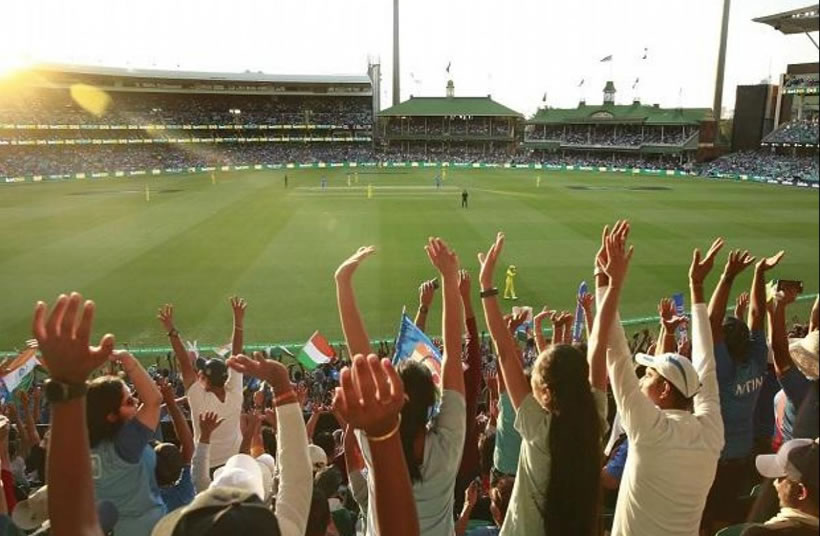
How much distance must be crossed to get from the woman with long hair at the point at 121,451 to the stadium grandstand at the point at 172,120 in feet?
202

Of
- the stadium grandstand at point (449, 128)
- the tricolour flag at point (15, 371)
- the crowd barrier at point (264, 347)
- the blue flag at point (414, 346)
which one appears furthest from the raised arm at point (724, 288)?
the stadium grandstand at point (449, 128)

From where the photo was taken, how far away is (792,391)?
423 cm

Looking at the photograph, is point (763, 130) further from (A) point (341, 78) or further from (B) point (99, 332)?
(B) point (99, 332)

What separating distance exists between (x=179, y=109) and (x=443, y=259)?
86672mm

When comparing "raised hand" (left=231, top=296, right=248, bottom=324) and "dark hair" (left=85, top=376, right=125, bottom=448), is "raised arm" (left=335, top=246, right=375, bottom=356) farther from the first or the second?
"raised hand" (left=231, top=296, right=248, bottom=324)

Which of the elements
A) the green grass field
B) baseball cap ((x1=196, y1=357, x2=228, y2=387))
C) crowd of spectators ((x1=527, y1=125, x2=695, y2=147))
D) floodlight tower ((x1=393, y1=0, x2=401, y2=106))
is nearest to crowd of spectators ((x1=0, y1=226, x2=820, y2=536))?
baseball cap ((x1=196, y1=357, x2=228, y2=387))

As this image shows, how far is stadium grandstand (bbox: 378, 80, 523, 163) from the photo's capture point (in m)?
87.6

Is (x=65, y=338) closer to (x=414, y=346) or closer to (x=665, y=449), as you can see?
(x=665, y=449)

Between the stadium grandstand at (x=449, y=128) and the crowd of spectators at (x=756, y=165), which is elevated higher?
the stadium grandstand at (x=449, y=128)

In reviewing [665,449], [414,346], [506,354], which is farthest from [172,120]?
[665,449]

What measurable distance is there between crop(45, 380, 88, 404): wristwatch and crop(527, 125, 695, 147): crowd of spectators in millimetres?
81309

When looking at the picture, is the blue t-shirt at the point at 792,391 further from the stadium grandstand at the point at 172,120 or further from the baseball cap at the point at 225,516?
the stadium grandstand at the point at 172,120

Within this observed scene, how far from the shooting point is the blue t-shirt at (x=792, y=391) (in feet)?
13.7

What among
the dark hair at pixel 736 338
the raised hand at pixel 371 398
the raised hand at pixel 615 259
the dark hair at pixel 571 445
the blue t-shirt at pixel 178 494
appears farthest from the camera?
the dark hair at pixel 736 338
